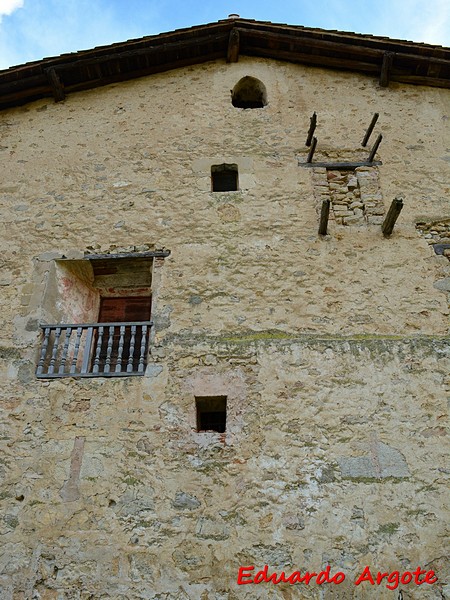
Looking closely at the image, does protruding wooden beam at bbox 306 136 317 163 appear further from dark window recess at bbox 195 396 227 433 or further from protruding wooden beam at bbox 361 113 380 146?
dark window recess at bbox 195 396 227 433

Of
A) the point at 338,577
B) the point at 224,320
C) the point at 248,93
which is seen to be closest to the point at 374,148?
the point at 248,93

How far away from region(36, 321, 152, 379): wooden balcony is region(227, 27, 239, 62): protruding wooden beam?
4519 mm

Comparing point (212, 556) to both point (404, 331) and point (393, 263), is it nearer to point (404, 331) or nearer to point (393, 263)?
point (404, 331)

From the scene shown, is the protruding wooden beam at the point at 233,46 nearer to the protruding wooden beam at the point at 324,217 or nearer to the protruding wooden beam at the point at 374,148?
Answer: the protruding wooden beam at the point at 374,148

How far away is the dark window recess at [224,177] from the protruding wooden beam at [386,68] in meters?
2.64

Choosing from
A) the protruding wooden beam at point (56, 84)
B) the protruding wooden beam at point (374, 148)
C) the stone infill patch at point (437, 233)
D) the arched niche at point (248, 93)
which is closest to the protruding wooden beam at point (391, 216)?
the stone infill patch at point (437, 233)

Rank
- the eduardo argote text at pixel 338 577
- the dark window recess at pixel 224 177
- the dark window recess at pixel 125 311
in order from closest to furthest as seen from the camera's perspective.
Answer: the eduardo argote text at pixel 338 577 → the dark window recess at pixel 125 311 → the dark window recess at pixel 224 177

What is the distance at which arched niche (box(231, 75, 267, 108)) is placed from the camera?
8.31 m

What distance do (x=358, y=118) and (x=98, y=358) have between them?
471 centimetres

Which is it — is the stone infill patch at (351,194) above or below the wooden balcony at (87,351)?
above

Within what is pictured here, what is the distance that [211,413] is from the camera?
5.79 meters

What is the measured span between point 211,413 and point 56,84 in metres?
5.24

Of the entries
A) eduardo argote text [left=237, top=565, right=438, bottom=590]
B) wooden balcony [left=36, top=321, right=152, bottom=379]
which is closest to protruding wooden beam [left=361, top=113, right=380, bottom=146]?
wooden balcony [left=36, top=321, right=152, bottom=379]

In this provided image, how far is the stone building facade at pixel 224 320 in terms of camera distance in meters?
4.88
